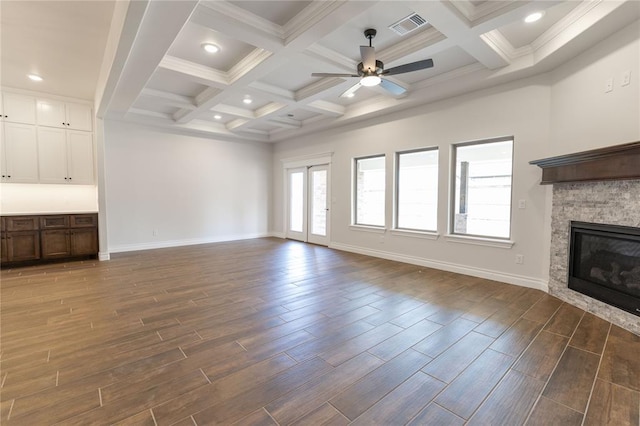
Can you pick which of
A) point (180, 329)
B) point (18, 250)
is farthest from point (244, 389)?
point (18, 250)

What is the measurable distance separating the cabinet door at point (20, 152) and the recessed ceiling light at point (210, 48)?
415 cm

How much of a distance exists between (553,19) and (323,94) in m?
2.99

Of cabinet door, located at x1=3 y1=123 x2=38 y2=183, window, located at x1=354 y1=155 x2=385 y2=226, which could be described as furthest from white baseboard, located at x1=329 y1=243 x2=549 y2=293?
cabinet door, located at x1=3 y1=123 x2=38 y2=183

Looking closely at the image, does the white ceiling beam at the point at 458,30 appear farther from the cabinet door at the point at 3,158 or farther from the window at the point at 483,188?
the cabinet door at the point at 3,158

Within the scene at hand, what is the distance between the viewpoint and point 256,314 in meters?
3.09

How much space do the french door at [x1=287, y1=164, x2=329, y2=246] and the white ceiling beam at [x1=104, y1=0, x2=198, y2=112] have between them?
4.25 metres

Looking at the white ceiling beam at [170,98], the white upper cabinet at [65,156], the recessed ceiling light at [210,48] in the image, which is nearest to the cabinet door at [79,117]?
the white upper cabinet at [65,156]

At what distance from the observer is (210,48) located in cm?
360

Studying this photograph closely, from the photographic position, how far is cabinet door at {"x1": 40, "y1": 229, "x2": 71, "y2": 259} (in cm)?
516

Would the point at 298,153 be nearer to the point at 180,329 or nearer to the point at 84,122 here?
the point at 84,122

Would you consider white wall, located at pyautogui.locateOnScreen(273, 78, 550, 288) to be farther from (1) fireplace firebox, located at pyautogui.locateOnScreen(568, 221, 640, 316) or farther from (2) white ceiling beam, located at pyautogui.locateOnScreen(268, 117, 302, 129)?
(2) white ceiling beam, located at pyautogui.locateOnScreen(268, 117, 302, 129)

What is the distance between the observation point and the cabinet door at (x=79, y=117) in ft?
18.3

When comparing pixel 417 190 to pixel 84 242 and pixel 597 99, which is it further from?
pixel 84 242

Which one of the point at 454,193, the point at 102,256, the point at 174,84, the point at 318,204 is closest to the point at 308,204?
the point at 318,204
